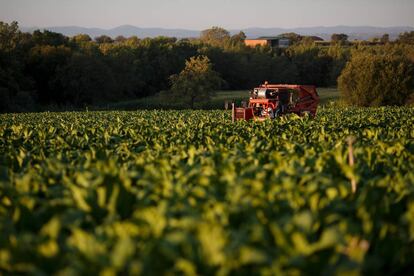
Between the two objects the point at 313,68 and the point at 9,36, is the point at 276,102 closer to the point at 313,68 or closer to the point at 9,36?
the point at 9,36

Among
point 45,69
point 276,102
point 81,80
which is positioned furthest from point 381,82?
point 45,69

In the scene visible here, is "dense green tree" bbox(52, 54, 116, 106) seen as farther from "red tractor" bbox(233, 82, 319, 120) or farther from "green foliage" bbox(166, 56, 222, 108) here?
"red tractor" bbox(233, 82, 319, 120)

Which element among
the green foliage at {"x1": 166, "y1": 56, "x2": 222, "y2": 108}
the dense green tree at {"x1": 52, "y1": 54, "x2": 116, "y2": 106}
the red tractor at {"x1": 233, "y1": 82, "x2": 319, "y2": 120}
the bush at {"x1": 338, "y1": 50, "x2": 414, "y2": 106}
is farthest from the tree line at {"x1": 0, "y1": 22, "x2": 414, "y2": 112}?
the red tractor at {"x1": 233, "y1": 82, "x2": 319, "y2": 120}

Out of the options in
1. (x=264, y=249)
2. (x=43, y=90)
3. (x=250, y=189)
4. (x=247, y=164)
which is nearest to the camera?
(x=264, y=249)

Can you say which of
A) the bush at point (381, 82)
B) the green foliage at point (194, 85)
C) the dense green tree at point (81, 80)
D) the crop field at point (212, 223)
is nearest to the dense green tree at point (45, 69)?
the dense green tree at point (81, 80)

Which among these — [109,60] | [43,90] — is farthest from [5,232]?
[109,60]

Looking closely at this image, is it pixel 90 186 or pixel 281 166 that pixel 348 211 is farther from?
pixel 90 186

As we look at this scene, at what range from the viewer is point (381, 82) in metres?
59.1

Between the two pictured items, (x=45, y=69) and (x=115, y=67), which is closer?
(x=45, y=69)

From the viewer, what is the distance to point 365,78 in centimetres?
5959

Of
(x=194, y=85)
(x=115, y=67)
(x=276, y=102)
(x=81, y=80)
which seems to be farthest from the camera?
(x=115, y=67)

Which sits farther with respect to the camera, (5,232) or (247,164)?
(247,164)

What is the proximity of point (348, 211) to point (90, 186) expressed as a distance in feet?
9.61

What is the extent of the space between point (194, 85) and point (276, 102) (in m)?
39.7
